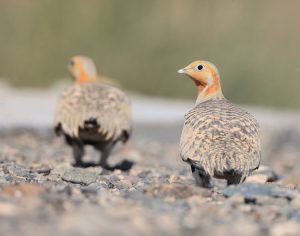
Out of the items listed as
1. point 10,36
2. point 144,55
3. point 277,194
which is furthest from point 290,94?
point 277,194

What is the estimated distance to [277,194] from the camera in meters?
5.80

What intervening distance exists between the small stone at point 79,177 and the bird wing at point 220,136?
95cm

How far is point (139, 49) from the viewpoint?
81.7 feet

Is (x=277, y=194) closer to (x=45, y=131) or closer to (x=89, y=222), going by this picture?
(x=89, y=222)

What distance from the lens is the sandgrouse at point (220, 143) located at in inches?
252

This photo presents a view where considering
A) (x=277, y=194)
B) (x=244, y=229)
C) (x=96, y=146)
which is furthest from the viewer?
(x=96, y=146)

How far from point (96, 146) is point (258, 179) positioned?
97.2 inches

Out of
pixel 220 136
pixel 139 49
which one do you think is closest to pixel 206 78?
pixel 220 136

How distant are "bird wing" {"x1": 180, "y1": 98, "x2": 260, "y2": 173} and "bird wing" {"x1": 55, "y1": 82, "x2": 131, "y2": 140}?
2.01 metres

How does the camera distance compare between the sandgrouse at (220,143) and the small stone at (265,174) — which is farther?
the small stone at (265,174)

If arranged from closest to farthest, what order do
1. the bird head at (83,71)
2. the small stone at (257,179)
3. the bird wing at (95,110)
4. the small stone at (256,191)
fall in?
the small stone at (256,191)
the small stone at (257,179)
the bird wing at (95,110)
the bird head at (83,71)

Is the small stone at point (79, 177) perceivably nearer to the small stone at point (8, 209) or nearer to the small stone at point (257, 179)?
the small stone at point (257, 179)

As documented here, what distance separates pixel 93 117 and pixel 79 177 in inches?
70.4

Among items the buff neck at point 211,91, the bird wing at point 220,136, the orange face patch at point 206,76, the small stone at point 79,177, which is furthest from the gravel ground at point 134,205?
the orange face patch at point 206,76
